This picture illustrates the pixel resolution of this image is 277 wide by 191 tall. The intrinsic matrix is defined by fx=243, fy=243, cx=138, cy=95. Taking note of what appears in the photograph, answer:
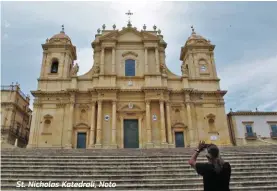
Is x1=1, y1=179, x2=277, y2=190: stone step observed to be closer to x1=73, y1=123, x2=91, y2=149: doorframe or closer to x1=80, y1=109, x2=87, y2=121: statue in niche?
x1=73, y1=123, x2=91, y2=149: doorframe

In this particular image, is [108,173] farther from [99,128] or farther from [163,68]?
[163,68]

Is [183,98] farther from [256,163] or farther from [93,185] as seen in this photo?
[93,185]

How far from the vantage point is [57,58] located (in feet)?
85.9

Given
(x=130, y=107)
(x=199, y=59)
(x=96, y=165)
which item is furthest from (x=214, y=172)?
(x=199, y=59)

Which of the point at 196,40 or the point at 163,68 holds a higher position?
the point at 196,40

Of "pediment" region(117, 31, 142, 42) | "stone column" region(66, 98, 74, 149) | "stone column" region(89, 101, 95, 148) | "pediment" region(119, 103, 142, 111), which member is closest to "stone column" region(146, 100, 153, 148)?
"pediment" region(119, 103, 142, 111)

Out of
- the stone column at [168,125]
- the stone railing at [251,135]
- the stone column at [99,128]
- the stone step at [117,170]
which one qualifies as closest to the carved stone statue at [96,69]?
the stone column at [99,128]

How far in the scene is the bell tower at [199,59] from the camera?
26.0 meters

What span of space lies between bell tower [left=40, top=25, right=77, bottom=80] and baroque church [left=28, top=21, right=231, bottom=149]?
99 millimetres

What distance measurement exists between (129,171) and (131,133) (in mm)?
13264

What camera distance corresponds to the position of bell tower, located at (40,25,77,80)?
25.2m

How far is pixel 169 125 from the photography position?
891 inches

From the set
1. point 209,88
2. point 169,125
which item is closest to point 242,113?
point 209,88

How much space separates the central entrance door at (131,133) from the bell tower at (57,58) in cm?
818
